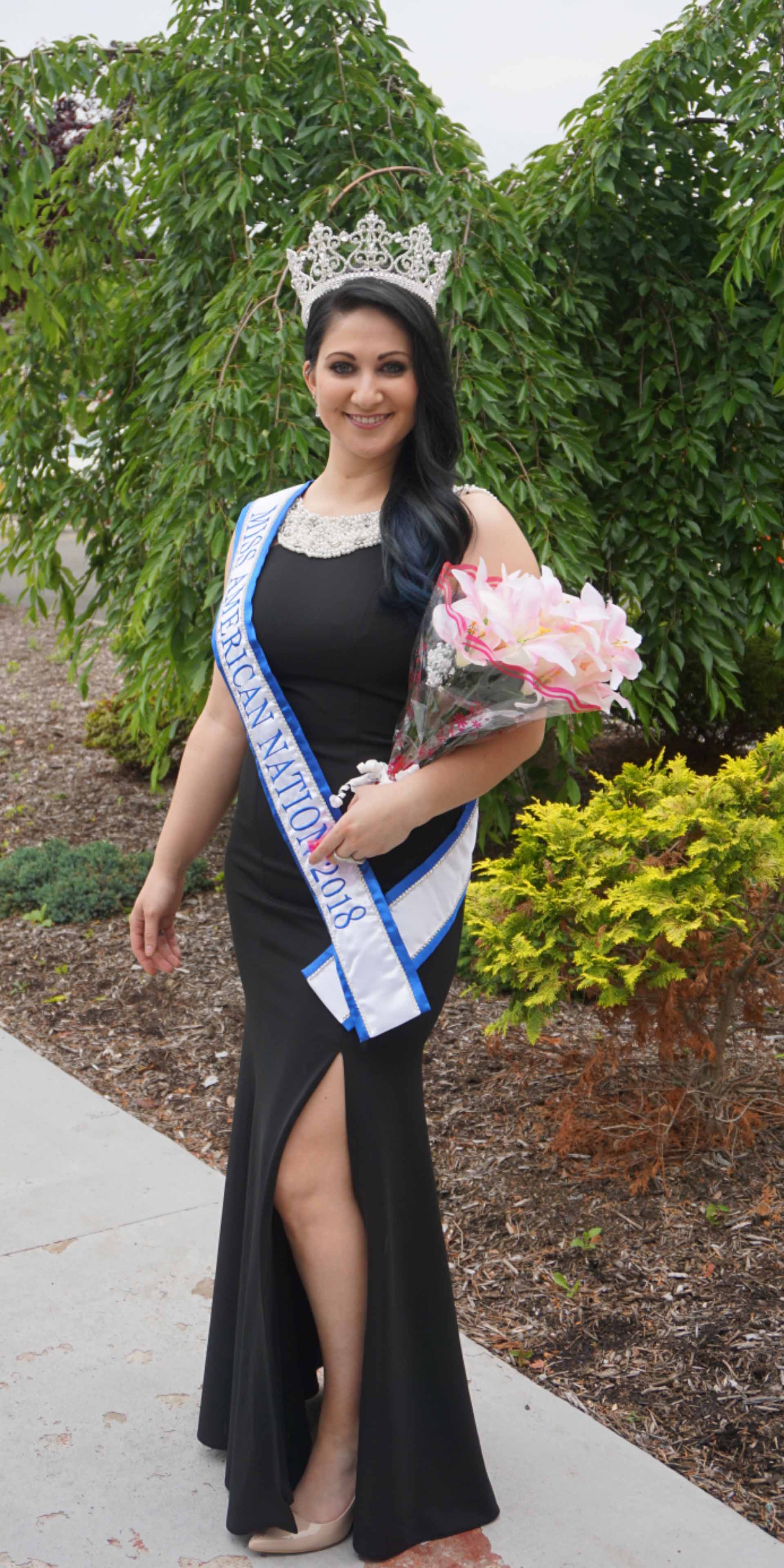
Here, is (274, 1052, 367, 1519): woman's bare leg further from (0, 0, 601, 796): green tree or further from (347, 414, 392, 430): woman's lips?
(0, 0, 601, 796): green tree

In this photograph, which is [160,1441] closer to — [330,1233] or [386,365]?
[330,1233]

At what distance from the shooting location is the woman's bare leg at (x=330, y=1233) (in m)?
2.05

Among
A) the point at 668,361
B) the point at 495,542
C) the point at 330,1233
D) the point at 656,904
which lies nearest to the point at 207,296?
the point at 668,361

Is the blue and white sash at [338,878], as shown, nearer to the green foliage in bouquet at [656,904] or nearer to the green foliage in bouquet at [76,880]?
the green foliage in bouquet at [656,904]

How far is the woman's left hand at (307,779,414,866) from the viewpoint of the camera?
1.92 m

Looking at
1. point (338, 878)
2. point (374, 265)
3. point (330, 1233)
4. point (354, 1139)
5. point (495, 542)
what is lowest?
point (330, 1233)

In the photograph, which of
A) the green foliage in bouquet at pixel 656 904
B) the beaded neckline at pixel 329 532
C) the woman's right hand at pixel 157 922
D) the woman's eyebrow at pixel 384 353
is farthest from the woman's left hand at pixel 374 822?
the green foliage in bouquet at pixel 656 904

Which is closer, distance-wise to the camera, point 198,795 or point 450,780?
point 450,780

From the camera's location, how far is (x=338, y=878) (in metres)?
2.05

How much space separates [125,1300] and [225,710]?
4.30ft

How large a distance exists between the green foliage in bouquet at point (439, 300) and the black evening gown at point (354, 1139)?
5.75 ft

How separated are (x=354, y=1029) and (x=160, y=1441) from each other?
2.97 feet

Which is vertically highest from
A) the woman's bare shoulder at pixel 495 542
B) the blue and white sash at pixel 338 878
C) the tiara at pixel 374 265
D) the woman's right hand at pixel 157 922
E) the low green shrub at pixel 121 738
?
the tiara at pixel 374 265

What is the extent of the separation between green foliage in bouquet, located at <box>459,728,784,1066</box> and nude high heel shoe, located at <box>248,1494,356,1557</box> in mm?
1215
